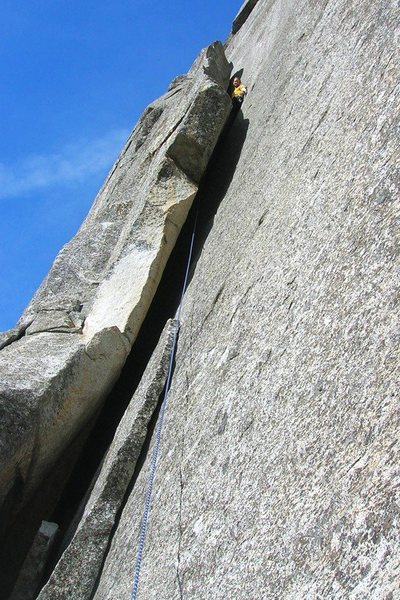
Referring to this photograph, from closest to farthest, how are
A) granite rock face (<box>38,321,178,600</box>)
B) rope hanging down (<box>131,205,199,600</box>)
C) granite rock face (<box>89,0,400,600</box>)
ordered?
1. granite rock face (<box>89,0,400,600</box>)
2. rope hanging down (<box>131,205,199,600</box>)
3. granite rock face (<box>38,321,178,600</box>)

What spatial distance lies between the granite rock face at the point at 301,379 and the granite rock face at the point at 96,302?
1.23 meters

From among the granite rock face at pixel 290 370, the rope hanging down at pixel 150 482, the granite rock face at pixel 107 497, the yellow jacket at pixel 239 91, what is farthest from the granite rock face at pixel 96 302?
the rope hanging down at pixel 150 482

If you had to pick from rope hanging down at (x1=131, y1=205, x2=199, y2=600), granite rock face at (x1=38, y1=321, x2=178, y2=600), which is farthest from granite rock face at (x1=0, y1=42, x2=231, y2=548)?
rope hanging down at (x1=131, y1=205, x2=199, y2=600)

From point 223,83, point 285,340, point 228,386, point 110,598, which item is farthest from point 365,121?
point 223,83

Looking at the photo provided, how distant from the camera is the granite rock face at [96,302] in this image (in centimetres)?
741

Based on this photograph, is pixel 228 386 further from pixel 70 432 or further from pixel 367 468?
pixel 70 432

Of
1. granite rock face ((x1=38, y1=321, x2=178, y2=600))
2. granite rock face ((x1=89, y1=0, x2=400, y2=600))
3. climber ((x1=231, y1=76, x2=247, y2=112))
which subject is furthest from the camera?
climber ((x1=231, y1=76, x2=247, y2=112))

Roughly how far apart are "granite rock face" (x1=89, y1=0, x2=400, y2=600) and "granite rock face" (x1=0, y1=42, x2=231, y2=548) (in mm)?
1227

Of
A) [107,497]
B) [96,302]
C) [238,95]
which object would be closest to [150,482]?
[107,497]

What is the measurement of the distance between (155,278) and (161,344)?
180 cm

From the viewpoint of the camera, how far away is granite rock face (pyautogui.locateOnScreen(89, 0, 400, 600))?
3.62 m

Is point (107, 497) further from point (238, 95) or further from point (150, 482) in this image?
point (238, 95)

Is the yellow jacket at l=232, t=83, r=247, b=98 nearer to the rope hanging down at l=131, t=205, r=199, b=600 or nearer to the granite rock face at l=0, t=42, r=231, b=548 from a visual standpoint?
the granite rock face at l=0, t=42, r=231, b=548

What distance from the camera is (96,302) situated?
9.67 metres
